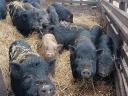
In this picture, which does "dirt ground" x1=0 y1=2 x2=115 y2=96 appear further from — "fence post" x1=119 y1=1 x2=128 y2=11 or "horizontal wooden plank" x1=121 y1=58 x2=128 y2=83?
"fence post" x1=119 y1=1 x2=128 y2=11

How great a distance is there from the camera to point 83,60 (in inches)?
262

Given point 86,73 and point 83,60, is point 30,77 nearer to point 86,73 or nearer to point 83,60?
point 86,73

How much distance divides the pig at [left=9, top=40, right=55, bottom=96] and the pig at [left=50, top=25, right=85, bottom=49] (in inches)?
100

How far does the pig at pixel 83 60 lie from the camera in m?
6.47

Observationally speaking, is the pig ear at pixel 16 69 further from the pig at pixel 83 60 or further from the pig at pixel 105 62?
the pig at pixel 105 62

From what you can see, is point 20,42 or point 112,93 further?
point 20,42

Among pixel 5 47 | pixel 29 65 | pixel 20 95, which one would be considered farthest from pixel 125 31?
pixel 5 47

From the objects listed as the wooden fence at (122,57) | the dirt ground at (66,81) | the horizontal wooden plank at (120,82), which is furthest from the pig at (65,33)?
the horizontal wooden plank at (120,82)

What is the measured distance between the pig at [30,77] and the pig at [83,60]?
0.89 metres

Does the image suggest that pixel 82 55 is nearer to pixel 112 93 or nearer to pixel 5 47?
pixel 112 93

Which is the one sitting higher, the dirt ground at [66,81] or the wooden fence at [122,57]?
the wooden fence at [122,57]

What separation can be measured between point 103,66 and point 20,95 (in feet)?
6.14

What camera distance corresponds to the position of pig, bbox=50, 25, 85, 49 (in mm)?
8914

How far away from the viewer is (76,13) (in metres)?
13.4
